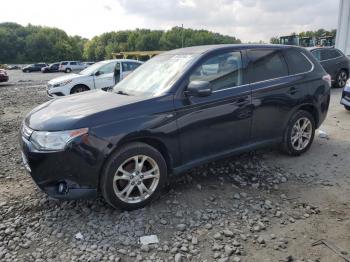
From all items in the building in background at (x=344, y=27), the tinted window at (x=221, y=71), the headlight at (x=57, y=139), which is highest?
the building in background at (x=344, y=27)

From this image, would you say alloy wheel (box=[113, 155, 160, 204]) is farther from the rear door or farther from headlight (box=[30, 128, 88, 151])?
the rear door

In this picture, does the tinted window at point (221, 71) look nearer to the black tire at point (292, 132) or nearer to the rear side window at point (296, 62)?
the rear side window at point (296, 62)

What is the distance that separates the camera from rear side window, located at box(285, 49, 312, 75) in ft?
17.2

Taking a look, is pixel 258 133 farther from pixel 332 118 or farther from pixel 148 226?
pixel 332 118

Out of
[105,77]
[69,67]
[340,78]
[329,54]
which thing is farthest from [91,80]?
[69,67]

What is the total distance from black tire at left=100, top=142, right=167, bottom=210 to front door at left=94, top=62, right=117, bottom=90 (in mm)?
8059

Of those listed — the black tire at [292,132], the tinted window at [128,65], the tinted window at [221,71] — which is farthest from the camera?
the tinted window at [128,65]

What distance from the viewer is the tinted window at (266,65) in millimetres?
4766

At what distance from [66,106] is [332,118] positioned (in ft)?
21.1

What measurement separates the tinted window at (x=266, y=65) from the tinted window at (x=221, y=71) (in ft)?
0.77

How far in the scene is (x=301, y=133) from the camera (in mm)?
5430

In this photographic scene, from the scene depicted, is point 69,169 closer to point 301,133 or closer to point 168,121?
point 168,121

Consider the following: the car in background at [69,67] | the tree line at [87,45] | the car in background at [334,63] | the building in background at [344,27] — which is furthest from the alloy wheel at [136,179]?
the tree line at [87,45]

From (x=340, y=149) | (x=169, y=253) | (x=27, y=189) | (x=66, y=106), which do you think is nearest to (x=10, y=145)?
(x=27, y=189)
